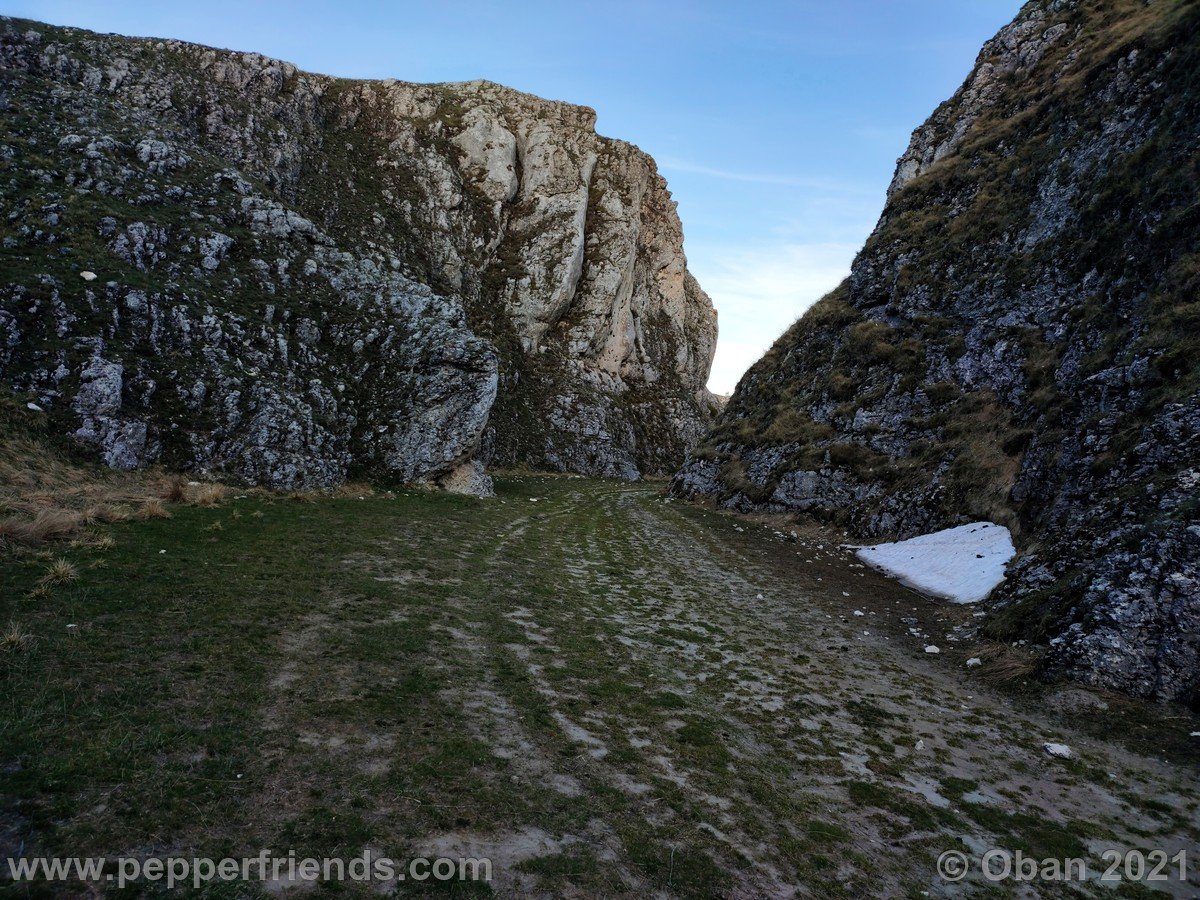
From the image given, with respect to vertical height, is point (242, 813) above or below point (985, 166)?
below

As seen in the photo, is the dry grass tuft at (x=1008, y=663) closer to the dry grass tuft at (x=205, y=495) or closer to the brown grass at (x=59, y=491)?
the brown grass at (x=59, y=491)

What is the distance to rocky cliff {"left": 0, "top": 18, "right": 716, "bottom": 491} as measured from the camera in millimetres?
21641

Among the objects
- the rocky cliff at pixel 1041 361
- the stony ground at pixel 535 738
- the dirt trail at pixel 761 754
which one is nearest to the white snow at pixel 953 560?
the rocky cliff at pixel 1041 361

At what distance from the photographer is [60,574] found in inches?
369

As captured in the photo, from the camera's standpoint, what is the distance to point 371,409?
29.9 m

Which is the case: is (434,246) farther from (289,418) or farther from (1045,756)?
(1045,756)

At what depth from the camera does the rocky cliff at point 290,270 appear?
21.6 meters

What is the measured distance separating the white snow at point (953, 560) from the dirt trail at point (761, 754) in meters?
3.08

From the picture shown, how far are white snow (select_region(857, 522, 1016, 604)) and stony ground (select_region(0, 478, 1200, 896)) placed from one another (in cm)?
322

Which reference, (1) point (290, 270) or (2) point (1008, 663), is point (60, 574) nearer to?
(2) point (1008, 663)

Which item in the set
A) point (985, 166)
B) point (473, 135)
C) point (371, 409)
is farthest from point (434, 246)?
point (985, 166)

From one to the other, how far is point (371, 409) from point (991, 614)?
27362mm

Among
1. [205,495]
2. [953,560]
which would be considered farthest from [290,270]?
[953,560]

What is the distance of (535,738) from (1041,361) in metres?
24.4
